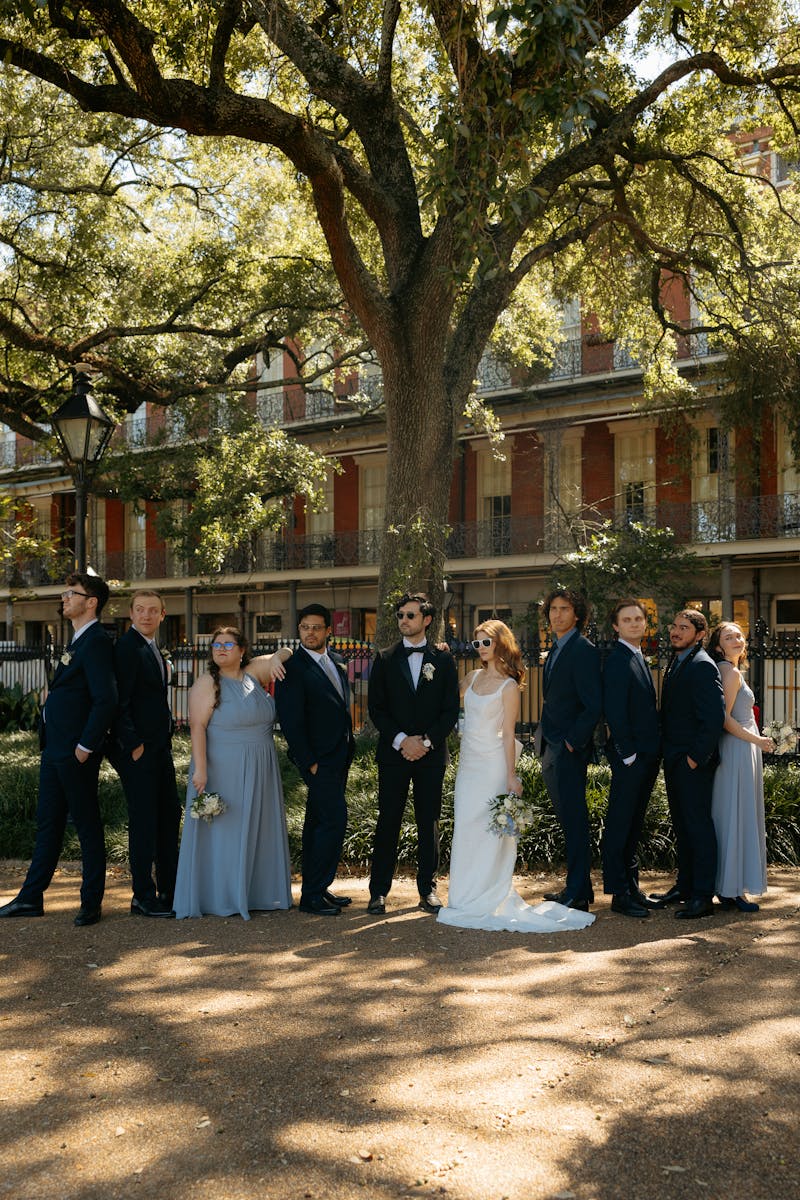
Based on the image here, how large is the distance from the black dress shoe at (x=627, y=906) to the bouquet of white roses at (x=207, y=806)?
90.2 inches

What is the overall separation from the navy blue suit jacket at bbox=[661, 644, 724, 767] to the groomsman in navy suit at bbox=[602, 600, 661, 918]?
9 centimetres

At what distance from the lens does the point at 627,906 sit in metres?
6.61

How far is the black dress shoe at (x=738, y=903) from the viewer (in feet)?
22.2

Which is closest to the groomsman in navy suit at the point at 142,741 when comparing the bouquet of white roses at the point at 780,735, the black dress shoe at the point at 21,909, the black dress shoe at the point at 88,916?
the black dress shoe at the point at 88,916

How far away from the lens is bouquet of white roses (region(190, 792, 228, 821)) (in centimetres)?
645

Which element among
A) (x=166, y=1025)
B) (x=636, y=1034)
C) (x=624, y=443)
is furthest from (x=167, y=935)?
(x=624, y=443)

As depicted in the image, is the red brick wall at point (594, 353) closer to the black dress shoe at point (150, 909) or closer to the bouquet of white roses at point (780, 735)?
the bouquet of white roses at point (780, 735)

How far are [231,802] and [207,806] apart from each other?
0.69 ft

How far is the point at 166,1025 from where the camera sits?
4559 millimetres

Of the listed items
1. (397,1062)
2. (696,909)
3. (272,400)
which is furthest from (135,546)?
(397,1062)

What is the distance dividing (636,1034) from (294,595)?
938 inches

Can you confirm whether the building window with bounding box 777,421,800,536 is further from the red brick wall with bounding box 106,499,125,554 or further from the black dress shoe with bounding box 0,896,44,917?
the red brick wall with bounding box 106,499,125,554

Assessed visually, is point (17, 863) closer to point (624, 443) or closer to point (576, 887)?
point (576, 887)

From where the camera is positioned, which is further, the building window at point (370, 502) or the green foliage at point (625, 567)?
the building window at point (370, 502)
